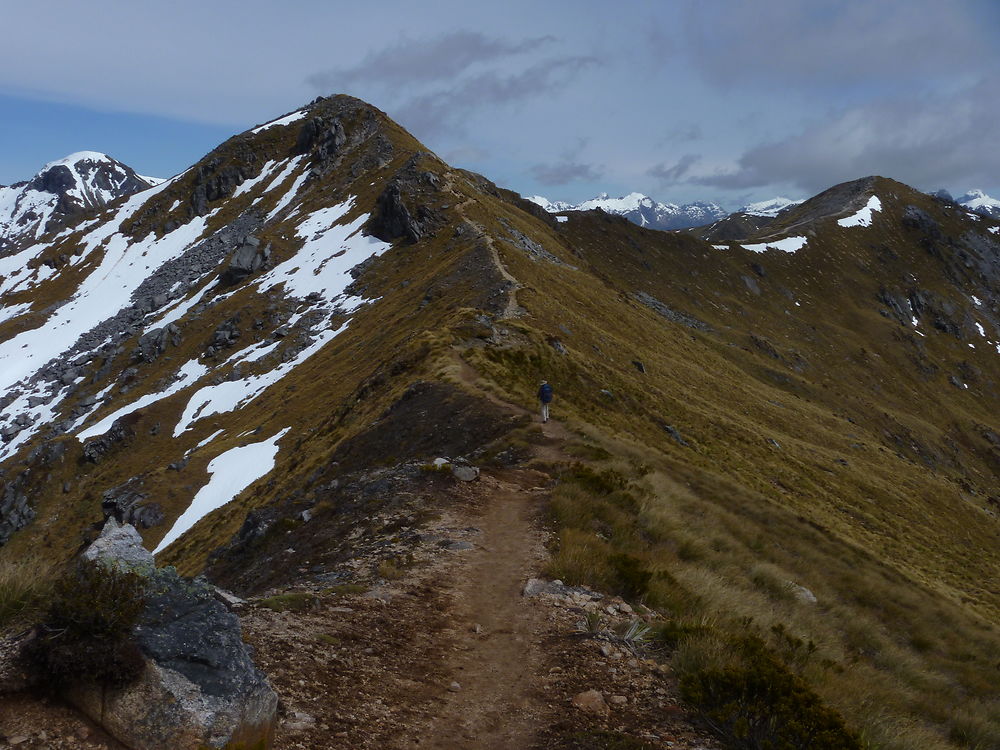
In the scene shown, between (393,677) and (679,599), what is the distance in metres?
5.69

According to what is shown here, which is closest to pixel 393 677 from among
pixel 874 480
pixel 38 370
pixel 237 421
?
pixel 874 480

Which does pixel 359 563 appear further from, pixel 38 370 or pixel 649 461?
pixel 38 370

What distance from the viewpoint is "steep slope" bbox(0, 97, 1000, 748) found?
14.5 metres

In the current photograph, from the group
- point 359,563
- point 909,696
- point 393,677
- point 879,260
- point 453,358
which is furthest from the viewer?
point 879,260

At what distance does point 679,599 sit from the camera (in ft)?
36.4

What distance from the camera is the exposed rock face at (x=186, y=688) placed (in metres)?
5.54

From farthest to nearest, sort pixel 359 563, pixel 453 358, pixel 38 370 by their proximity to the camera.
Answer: pixel 38 370 < pixel 453 358 < pixel 359 563

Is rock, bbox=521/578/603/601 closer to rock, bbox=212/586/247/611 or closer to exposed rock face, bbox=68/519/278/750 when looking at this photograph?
rock, bbox=212/586/247/611

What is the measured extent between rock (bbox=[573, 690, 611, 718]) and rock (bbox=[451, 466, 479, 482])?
9.95 m

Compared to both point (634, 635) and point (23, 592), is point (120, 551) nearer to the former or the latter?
point (23, 592)

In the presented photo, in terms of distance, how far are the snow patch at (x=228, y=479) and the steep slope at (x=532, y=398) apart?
32cm

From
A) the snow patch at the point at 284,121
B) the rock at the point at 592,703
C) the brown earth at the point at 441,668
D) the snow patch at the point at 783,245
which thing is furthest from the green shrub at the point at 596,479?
the snow patch at the point at 284,121

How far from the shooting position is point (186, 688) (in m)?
5.95

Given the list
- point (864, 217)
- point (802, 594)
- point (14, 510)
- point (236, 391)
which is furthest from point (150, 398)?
point (864, 217)
